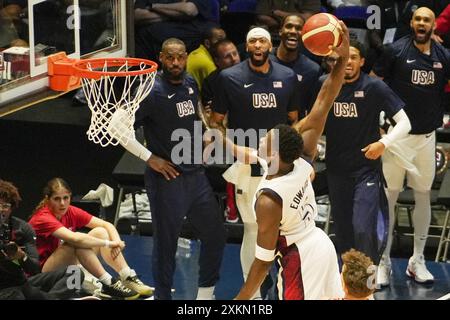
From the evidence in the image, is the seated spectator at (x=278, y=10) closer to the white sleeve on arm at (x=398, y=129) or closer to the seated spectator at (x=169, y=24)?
the seated spectator at (x=169, y=24)

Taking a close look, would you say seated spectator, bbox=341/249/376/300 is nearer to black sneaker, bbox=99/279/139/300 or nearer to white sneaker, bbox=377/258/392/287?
white sneaker, bbox=377/258/392/287

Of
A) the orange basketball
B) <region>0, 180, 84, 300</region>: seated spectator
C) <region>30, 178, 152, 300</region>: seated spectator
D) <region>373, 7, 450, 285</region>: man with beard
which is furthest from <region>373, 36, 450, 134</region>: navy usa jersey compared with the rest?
<region>0, 180, 84, 300</region>: seated spectator

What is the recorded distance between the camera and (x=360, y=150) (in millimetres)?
8898

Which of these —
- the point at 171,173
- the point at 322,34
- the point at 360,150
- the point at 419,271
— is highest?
the point at 322,34

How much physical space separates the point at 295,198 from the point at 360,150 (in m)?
1.76

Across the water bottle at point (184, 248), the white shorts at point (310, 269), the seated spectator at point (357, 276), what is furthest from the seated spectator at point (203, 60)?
the seated spectator at point (357, 276)

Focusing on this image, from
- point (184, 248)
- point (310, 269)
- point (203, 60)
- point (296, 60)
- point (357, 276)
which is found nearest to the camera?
point (357, 276)

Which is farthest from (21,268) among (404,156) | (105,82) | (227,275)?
(404,156)

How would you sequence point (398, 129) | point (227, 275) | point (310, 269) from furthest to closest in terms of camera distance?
point (227, 275), point (398, 129), point (310, 269)

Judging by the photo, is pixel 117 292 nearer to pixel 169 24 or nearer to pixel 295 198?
pixel 295 198

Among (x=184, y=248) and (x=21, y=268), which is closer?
(x=21, y=268)

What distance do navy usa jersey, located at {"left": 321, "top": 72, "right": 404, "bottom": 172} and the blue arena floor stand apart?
1.14m

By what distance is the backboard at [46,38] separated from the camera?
26.1 ft

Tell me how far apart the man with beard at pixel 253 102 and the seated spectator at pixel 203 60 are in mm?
1632
